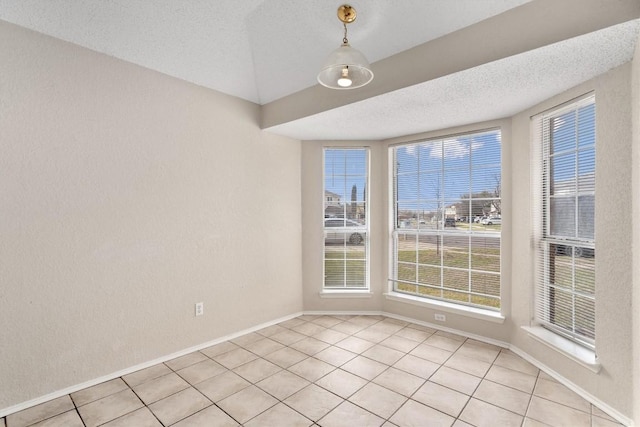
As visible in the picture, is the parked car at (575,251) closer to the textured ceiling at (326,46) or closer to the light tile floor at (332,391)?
the light tile floor at (332,391)

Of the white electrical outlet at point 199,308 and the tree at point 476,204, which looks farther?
the tree at point 476,204

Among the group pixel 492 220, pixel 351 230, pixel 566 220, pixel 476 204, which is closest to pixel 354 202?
pixel 351 230

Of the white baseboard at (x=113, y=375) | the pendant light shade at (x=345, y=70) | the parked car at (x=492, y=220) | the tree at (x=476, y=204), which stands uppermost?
the pendant light shade at (x=345, y=70)

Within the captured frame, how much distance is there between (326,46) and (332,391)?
2661mm

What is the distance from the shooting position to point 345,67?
5.69ft

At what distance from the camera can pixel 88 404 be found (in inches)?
81.3

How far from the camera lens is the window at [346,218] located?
12.9 feet

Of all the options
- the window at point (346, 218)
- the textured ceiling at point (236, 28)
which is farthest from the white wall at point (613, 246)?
the window at point (346, 218)

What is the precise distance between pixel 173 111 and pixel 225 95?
597mm

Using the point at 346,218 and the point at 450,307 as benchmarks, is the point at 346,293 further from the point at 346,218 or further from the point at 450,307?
the point at 450,307

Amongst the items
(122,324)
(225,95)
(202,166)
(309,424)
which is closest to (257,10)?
(225,95)

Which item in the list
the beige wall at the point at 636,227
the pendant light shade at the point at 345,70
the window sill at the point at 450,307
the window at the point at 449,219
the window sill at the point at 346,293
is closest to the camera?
the pendant light shade at the point at 345,70

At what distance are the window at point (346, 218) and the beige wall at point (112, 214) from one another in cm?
95

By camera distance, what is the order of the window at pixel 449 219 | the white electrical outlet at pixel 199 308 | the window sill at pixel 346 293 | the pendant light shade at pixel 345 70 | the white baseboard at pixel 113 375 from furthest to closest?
the window sill at pixel 346 293, the window at pixel 449 219, the white electrical outlet at pixel 199 308, the white baseboard at pixel 113 375, the pendant light shade at pixel 345 70
